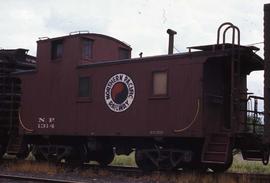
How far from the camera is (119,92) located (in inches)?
591

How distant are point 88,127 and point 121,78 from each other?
2043 millimetres

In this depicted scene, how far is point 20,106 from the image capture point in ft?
59.5

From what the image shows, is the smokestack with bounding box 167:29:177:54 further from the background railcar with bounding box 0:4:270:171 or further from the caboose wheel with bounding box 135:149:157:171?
the caboose wheel with bounding box 135:149:157:171

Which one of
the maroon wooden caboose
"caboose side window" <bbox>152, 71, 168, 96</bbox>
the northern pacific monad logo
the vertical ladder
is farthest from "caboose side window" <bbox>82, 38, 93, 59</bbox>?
the vertical ladder

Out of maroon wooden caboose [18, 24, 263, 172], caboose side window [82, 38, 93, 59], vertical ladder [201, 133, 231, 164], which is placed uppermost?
caboose side window [82, 38, 93, 59]

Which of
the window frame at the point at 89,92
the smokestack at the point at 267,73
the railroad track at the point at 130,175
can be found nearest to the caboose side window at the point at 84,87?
the window frame at the point at 89,92

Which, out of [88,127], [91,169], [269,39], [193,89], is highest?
[269,39]

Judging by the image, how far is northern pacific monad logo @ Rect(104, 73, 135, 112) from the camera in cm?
1480

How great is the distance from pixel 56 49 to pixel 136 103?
167 inches

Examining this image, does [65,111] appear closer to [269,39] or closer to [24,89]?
[24,89]

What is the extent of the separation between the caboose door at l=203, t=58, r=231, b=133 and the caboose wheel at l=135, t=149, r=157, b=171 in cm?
229

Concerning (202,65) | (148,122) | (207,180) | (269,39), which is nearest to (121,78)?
(148,122)

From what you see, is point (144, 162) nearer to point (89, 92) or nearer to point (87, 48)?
point (89, 92)

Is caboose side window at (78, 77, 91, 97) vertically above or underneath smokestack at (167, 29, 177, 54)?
underneath
